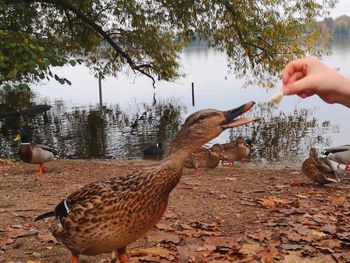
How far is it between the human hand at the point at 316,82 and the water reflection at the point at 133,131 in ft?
43.5

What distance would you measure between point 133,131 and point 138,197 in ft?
61.4

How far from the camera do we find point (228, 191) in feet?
26.3

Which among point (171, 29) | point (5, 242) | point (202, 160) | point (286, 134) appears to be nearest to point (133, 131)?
point (171, 29)

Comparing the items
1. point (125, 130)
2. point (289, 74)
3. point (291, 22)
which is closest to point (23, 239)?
point (289, 74)

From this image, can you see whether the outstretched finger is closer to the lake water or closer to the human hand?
the human hand

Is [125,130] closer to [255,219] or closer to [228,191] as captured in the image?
[228,191]

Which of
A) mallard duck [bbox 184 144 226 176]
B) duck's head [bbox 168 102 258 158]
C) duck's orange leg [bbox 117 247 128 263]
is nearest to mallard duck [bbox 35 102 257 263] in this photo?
duck's head [bbox 168 102 258 158]

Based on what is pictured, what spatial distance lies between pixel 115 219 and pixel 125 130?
1905 centimetres

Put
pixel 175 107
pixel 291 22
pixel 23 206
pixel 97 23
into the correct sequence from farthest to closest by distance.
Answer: pixel 175 107 < pixel 97 23 < pixel 291 22 < pixel 23 206

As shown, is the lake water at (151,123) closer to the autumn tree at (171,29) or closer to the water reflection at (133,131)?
the water reflection at (133,131)

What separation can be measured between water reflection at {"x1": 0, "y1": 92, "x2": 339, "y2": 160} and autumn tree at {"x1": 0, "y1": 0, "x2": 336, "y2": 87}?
8.93ft

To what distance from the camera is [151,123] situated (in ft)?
80.3

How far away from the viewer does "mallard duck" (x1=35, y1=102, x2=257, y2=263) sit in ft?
11.5

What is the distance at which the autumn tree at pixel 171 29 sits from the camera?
16.7 metres
